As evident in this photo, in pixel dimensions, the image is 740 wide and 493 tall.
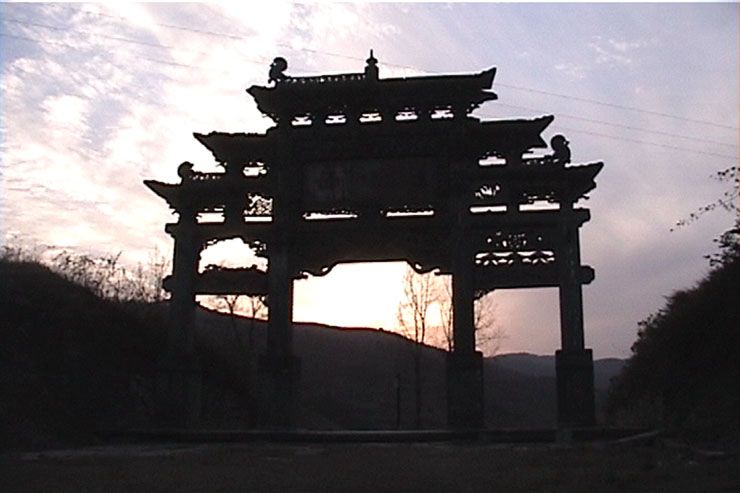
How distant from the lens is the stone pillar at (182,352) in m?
19.2

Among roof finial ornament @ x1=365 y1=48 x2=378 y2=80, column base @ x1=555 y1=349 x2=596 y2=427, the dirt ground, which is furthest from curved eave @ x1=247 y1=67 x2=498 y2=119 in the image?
the dirt ground

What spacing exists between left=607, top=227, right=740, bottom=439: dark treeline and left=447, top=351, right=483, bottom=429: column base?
3.30 m

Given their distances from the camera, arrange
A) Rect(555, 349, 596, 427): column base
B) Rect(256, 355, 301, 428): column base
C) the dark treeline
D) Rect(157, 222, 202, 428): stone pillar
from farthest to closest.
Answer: Rect(157, 222, 202, 428): stone pillar
Rect(256, 355, 301, 428): column base
Rect(555, 349, 596, 427): column base
the dark treeline

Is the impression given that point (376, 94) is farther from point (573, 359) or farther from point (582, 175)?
point (573, 359)

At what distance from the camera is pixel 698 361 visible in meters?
15.8

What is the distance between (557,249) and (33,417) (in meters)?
10.7

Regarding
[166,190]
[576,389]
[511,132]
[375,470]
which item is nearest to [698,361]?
[576,389]

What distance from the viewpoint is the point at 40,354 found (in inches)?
704

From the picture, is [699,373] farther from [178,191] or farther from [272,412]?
[178,191]

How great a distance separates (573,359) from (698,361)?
276 cm

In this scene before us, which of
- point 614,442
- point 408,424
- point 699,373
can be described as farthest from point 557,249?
point 408,424

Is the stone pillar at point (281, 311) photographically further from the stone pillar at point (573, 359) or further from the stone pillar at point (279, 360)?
the stone pillar at point (573, 359)

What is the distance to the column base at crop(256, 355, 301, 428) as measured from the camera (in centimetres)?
1848

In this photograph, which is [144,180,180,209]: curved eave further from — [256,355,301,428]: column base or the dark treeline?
the dark treeline
